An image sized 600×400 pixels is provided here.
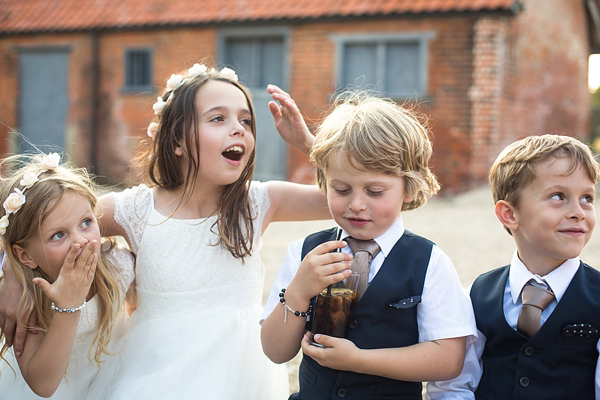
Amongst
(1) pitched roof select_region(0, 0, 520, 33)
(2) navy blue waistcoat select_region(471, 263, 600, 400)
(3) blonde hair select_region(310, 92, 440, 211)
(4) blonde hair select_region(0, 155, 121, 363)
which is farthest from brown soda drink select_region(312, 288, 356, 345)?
(1) pitched roof select_region(0, 0, 520, 33)

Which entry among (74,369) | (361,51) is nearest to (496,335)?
(74,369)

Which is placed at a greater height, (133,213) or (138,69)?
(138,69)

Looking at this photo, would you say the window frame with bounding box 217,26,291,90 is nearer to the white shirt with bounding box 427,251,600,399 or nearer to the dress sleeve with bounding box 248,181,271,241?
the dress sleeve with bounding box 248,181,271,241

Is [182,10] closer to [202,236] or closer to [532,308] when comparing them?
[202,236]

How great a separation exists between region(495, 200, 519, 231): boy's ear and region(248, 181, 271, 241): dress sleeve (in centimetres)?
103

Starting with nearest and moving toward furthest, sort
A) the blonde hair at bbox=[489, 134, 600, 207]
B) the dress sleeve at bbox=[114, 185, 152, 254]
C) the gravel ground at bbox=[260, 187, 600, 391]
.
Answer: the blonde hair at bbox=[489, 134, 600, 207] → the dress sleeve at bbox=[114, 185, 152, 254] → the gravel ground at bbox=[260, 187, 600, 391]

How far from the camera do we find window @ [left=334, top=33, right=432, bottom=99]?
11.2 metres

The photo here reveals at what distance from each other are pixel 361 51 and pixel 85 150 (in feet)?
20.9

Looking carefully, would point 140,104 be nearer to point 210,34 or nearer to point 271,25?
point 210,34

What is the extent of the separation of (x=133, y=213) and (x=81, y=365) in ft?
2.12

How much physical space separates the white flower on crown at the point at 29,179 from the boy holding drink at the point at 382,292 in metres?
1.01

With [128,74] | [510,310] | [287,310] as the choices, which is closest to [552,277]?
[510,310]

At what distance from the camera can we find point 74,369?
256cm

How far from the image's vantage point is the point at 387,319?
2014 mm
